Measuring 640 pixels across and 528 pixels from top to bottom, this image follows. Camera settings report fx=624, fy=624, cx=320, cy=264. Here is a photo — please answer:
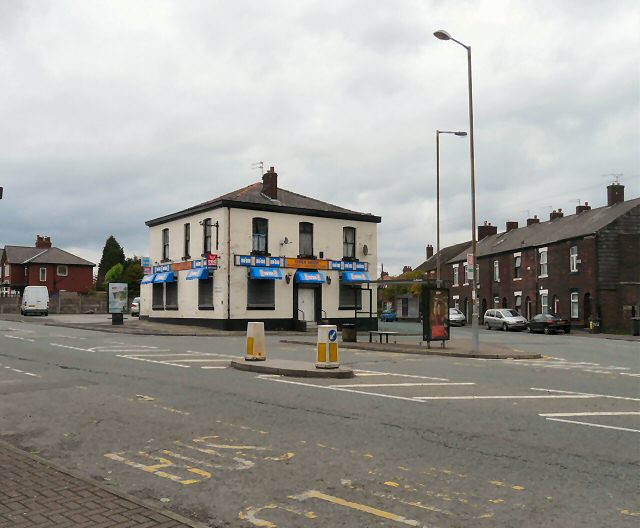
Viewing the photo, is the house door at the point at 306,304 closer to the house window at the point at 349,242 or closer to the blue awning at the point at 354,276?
the blue awning at the point at 354,276

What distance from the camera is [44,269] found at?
79750 mm

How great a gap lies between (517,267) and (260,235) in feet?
93.3

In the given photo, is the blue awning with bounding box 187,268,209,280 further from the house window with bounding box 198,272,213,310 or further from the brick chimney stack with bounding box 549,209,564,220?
the brick chimney stack with bounding box 549,209,564,220

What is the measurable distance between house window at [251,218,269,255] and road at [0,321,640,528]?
20.8 meters

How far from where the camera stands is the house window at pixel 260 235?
1391 inches

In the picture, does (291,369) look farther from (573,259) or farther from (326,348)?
(573,259)

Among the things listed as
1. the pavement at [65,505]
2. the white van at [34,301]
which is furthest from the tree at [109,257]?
the pavement at [65,505]

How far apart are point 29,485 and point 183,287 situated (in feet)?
107

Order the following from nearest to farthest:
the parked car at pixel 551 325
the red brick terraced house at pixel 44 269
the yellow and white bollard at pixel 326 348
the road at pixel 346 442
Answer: the road at pixel 346 442 → the yellow and white bollard at pixel 326 348 → the parked car at pixel 551 325 → the red brick terraced house at pixel 44 269

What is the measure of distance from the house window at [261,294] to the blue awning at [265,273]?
0.49 meters

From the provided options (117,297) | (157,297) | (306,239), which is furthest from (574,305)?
(117,297)

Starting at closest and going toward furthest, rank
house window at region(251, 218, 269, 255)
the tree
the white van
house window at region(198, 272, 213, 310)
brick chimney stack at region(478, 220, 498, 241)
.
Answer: house window at region(198, 272, 213, 310)
house window at region(251, 218, 269, 255)
the white van
brick chimney stack at region(478, 220, 498, 241)
the tree

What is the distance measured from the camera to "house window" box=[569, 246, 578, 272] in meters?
46.3

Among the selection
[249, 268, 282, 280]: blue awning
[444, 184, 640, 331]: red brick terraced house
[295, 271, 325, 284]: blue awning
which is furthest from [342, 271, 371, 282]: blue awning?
[444, 184, 640, 331]: red brick terraced house
